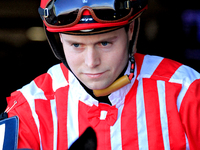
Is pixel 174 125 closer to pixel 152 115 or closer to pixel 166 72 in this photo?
pixel 152 115

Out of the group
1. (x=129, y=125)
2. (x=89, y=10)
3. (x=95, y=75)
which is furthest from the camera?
(x=129, y=125)

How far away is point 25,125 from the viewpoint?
1470 mm

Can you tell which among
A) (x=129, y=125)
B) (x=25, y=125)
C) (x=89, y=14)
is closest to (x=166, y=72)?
(x=129, y=125)

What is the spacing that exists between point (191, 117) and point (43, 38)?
183 cm

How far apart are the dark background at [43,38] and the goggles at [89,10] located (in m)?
1.39

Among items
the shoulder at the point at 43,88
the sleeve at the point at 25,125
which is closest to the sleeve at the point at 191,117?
the shoulder at the point at 43,88

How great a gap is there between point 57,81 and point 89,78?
0.36 meters

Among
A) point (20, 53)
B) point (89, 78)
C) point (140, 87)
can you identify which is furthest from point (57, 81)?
point (20, 53)

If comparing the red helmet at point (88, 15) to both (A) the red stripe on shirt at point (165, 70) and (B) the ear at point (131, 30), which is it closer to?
(B) the ear at point (131, 30)

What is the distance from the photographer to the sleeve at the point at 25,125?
1431 mm

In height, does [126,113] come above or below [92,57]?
below

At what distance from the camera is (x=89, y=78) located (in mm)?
1320

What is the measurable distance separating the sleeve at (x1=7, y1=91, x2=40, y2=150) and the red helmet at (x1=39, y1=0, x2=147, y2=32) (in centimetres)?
49

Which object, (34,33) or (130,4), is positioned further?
(34,33)
